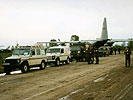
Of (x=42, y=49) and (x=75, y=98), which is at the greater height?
(x=42, y=49)

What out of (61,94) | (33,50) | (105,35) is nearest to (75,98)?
(61,94)

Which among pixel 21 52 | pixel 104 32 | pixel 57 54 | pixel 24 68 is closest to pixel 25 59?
pixel 24 68

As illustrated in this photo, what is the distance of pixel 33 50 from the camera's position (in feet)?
58.7

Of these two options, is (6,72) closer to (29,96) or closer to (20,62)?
(20,62)

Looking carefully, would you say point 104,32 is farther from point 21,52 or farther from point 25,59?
point 25,59

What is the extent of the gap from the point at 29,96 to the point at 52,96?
84 cm

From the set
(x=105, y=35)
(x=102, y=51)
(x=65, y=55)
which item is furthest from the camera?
(x=105, y=35)

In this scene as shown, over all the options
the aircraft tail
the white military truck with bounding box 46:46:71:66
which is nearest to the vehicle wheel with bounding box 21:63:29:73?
the white military truck with bounding box 46:46:71:66

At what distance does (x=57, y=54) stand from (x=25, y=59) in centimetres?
671

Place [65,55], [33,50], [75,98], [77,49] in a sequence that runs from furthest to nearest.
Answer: [77,49]
[65,55]
[33,50]
[75,98]

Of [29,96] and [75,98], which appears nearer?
[75,98]

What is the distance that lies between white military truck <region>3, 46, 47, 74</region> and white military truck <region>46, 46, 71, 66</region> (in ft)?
8.98

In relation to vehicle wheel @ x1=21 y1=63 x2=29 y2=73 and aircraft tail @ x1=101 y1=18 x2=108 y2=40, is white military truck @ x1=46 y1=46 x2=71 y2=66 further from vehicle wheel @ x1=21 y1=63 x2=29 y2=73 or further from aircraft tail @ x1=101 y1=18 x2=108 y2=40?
aircraft tail @ x1=101 y1=18 x2=108 y2=40

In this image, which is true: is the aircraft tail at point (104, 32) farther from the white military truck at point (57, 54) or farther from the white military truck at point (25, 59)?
the white military truck at point (25, 59)
